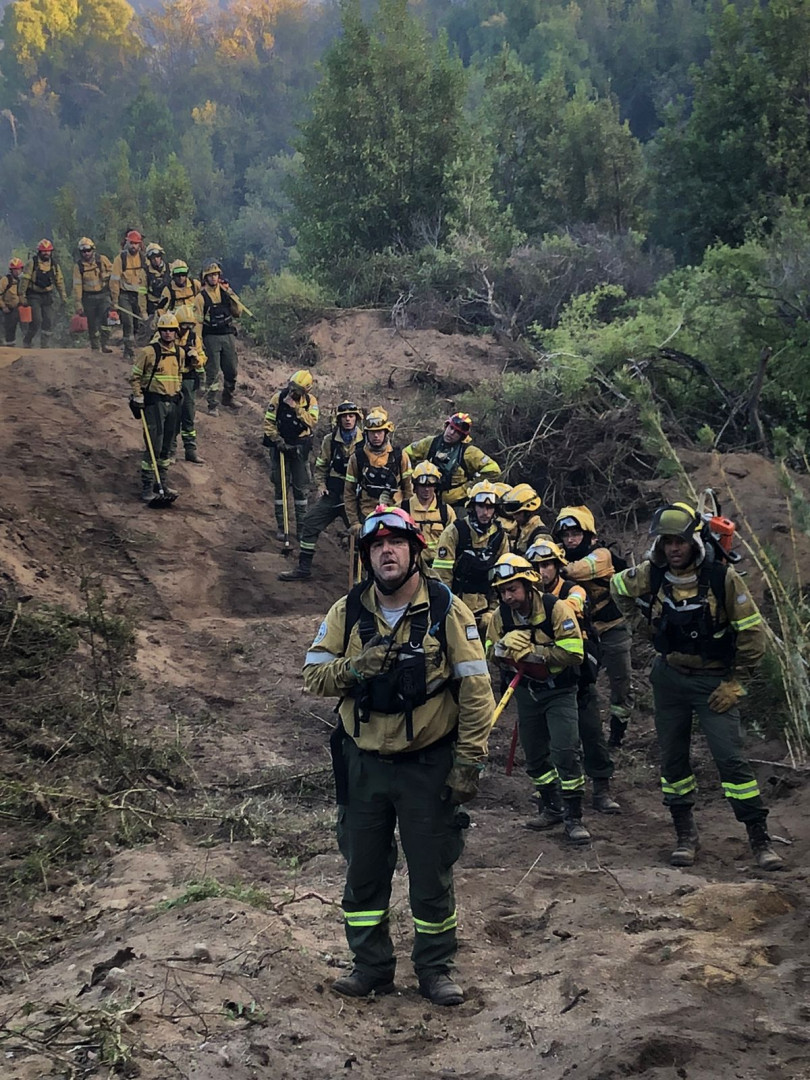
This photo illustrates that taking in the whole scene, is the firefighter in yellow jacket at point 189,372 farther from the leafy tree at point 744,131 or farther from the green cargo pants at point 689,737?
the leafy tree at point 744,131

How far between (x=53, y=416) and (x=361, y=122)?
13566 mm

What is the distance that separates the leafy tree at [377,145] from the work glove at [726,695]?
19493mm

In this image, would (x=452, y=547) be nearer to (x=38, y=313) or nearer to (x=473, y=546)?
(x=473, y=546)

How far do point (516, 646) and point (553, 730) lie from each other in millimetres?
704

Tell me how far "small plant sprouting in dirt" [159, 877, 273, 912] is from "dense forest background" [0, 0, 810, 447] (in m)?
4.95

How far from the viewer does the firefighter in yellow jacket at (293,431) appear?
43.7 feet

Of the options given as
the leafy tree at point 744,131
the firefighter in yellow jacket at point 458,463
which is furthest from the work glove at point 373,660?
the leafy tree at point 744,131

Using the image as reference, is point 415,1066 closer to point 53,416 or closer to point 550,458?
point 550,458

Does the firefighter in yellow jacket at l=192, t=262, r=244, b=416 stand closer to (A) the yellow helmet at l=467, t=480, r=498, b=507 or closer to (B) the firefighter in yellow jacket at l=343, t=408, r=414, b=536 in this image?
(B) the firefighter in yellow jacket at l=343, t=408, r=414, b=536

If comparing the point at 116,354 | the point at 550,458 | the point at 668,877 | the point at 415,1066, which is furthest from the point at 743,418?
the point at 415,1066

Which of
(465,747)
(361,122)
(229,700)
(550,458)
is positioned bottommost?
(229,700)

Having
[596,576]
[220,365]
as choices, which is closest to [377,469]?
[596,576]

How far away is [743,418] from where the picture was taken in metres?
13.9

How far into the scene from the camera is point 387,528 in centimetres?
504
